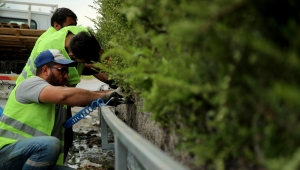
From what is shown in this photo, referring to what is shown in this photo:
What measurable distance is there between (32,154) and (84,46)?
56.9 inches

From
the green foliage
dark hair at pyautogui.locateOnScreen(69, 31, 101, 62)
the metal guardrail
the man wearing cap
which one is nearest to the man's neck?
dark hair at pyautogui.locateOnScreen(69, 31, 101, 62)

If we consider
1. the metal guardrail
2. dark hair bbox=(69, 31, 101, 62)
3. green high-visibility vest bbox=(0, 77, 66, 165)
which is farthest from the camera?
dark hair bbox=(69, 31, 101, 62)

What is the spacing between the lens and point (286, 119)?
1253mm

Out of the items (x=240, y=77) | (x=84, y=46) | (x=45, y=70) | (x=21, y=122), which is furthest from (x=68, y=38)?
(x=240, y=77)

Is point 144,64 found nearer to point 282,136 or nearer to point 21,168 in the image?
point 282,136

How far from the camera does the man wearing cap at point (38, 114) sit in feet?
13.4

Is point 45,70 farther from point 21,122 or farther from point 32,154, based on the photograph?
point 32,154

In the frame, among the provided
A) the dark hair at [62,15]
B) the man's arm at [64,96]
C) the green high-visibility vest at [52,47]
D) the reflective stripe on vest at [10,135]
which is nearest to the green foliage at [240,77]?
the man's arm at [64,96]

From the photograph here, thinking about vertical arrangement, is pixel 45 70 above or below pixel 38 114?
above

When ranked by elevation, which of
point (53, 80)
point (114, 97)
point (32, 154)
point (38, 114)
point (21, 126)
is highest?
point (53, 80)

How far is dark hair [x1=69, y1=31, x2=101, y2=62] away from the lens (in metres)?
4.88

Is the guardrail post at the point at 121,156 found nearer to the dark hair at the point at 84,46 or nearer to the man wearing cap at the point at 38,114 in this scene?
the man wearing cap at the point at 38,114

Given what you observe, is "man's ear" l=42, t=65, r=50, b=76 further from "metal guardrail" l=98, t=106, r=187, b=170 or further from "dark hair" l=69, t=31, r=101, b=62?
"metal guardrail" l=98, t=106, r=187, b=170

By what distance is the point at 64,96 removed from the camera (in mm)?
3977
